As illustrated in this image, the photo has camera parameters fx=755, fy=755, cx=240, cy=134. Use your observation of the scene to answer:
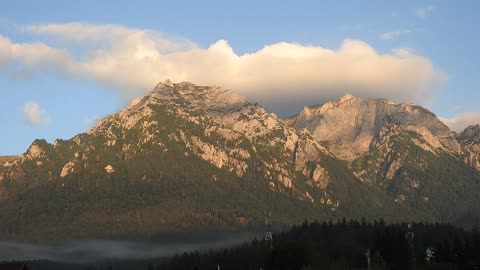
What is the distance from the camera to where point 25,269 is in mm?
170750

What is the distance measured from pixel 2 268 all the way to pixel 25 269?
688 cm

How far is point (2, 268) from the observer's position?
16488 centimetres
